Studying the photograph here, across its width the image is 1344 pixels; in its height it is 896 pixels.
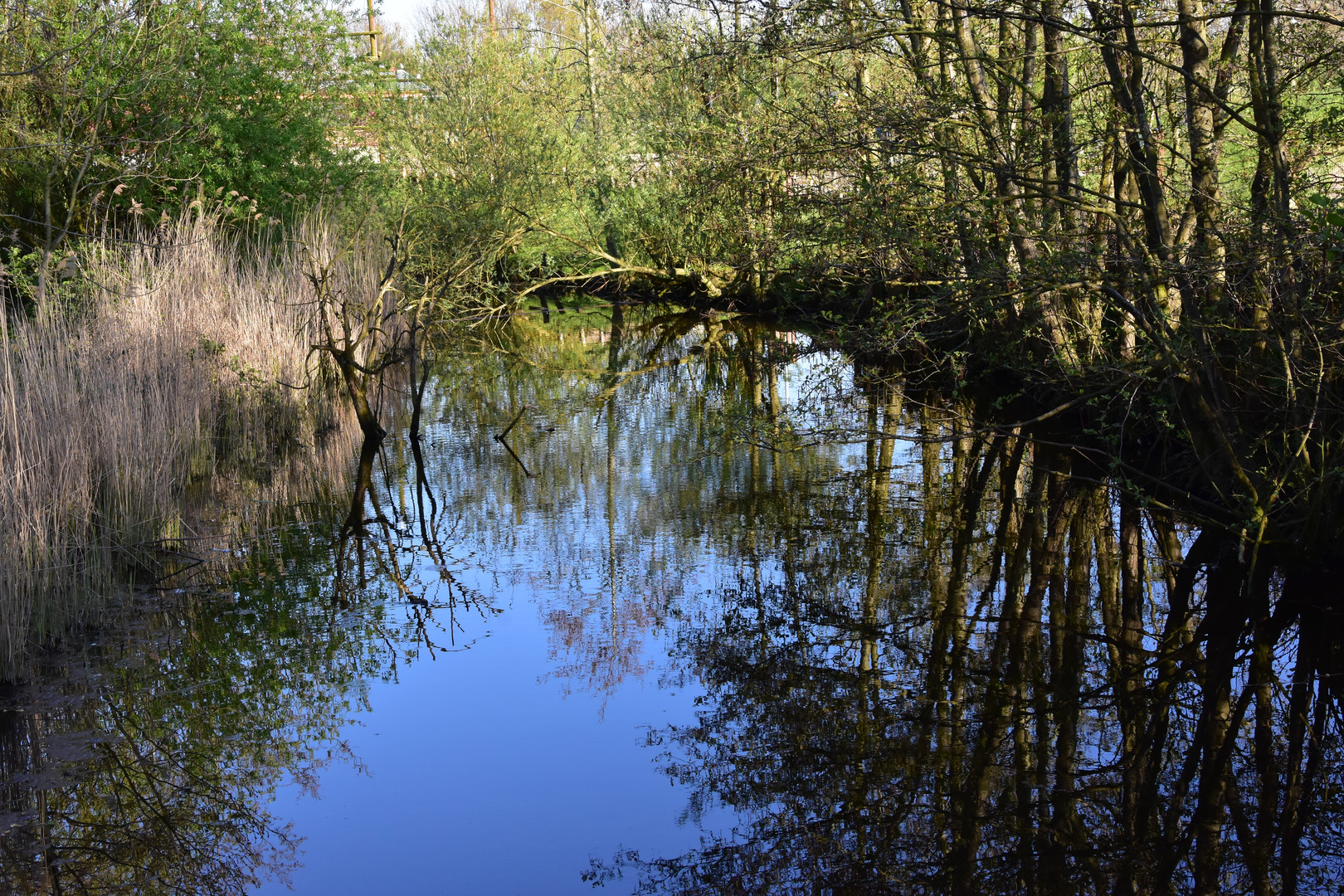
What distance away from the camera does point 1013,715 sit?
4.64 metres

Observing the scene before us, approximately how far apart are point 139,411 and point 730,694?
3.86m

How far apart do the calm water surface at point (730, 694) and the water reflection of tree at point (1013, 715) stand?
15mm

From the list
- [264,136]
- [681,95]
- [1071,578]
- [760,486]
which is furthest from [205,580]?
[681,95]

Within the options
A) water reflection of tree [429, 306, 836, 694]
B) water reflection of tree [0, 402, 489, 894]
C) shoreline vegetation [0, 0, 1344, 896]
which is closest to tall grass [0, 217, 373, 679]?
shoreline vegetation [0, 0, 1344, 896]

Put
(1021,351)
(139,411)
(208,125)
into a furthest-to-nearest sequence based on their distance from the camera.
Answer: (208,125) → (1021,351) → (139,411)

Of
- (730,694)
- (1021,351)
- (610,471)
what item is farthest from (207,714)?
(1021,351)

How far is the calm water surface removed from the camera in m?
3.72

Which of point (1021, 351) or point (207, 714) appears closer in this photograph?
point (207, 714)

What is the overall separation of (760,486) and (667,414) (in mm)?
3231

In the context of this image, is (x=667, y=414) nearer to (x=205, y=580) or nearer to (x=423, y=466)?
(x=423, y=466)

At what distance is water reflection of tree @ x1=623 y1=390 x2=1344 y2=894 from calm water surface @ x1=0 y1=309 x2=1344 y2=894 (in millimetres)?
15

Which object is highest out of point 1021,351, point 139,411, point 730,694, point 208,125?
point 208,125

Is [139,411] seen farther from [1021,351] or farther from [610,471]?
[1021,351]

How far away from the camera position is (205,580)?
638 cm
